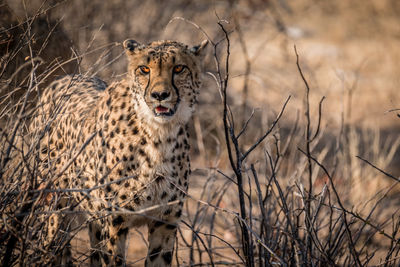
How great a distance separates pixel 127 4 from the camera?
493 centimetres

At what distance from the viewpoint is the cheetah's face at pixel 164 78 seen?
8.30ft

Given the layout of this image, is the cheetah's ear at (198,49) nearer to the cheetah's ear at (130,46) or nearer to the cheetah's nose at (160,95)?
the cheetah's ear at (130,46)

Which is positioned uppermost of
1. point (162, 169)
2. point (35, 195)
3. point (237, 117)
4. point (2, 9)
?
point (237, 117)

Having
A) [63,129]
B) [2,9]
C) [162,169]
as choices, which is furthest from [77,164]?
[2,9]

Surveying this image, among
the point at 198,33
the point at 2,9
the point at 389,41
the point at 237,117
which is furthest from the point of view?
the point at 389,41

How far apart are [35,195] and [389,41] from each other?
8901 millimetres

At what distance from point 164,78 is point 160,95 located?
11 cm

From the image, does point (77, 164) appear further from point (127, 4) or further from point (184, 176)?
point (127, 4)

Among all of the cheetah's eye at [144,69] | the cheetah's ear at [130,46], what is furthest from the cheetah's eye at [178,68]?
the cheetah's ear at [130,46]

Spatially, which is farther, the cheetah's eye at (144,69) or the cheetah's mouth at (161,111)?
the cheetah's eye at (144,69)

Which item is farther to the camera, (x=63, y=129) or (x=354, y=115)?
(x=354, y=115)

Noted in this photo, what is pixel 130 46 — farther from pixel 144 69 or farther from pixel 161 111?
pixel 161 111

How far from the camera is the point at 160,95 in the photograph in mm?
2506

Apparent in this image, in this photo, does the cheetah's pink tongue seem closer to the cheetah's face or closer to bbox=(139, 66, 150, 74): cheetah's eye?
the cheetah's face
